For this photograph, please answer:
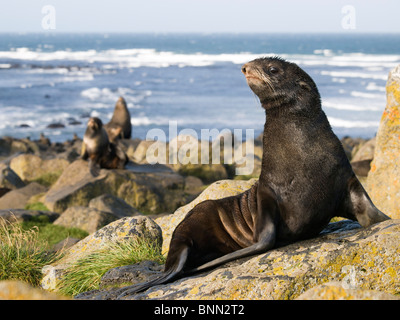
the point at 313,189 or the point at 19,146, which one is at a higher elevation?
the point at 313,189

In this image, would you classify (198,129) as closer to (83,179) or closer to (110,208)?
(83,179)

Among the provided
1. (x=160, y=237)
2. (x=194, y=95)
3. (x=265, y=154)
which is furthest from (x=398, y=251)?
(x=194, y=95)

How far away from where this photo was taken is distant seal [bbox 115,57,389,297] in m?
5.21

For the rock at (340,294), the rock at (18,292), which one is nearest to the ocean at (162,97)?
the rock at (340,294)

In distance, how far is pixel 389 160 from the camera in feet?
29.6

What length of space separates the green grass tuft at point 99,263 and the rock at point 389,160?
12.7ft

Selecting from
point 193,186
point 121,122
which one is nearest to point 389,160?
point 193,186

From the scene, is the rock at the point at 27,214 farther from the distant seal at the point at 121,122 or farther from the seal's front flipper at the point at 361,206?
the distant seal at the point at 121,122

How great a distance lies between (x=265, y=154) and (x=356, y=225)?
115 cm

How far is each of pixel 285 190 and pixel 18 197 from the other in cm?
1192

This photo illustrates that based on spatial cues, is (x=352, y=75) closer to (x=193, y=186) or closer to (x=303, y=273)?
(x=193, y=186)

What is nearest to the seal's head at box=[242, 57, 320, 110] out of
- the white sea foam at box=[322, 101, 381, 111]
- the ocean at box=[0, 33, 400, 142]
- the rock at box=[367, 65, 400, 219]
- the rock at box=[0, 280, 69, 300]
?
the rock at box=[0, 280, 69, 300]

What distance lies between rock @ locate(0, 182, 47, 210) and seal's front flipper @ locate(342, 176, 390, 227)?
37.6 ft

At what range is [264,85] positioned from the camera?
17.7 ft
